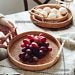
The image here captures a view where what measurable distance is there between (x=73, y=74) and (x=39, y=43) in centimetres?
21

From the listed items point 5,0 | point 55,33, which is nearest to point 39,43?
point 55,33

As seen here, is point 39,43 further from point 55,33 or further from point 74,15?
point 74,15

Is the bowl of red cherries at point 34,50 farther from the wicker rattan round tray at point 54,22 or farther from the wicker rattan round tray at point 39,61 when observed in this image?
the wicker rattan round tray at point 54,22

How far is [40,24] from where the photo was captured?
1.16 meters

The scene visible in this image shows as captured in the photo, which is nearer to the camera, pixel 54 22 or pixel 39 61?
pixel 39 61

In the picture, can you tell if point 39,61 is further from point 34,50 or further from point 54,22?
point 54,22

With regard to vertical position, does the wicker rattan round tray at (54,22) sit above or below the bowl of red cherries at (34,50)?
below

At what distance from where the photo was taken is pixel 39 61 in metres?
0.84

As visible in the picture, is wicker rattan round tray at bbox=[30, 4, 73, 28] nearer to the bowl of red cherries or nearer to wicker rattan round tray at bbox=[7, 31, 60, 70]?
wicker rattan round tray at bbox=[7, 31, 60, 70]

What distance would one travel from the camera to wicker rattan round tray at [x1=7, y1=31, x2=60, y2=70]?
2.64ft

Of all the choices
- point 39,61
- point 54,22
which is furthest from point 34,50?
point 54,22

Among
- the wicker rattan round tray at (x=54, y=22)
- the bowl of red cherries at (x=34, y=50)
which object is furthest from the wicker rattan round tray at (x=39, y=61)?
the wicker rattan round tray at (x=54, y=22)

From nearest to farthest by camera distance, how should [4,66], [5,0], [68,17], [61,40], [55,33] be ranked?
[4,66], [61,40], [55,33], [68,17], [5,0]

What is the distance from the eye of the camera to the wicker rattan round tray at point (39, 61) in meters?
0.80
